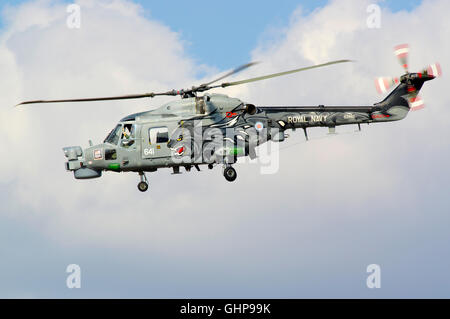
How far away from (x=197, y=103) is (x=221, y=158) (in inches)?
130

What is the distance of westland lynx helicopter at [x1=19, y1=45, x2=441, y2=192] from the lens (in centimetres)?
3647

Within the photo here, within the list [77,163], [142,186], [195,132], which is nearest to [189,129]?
[195,132]

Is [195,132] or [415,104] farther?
[415,104]

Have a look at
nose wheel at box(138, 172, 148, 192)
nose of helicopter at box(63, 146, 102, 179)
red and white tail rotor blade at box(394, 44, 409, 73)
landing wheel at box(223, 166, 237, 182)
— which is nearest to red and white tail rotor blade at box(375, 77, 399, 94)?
red and white tail rotor blade at box(394, 44, 409, 73)

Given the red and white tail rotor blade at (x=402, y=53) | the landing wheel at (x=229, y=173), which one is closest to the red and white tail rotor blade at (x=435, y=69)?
the red and white tail rotor blade at (x=402, y=53)

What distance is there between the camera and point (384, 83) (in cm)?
3925

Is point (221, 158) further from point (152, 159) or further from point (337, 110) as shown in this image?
point (337, 110)

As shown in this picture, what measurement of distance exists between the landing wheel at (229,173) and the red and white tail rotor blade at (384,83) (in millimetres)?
10142

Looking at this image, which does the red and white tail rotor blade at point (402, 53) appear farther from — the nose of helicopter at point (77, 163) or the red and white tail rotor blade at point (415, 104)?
the nose of helicopter at point (77, 163)

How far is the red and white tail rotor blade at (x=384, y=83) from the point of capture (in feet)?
128

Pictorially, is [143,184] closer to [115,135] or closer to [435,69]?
[115,135]

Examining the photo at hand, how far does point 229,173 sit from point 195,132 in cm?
295

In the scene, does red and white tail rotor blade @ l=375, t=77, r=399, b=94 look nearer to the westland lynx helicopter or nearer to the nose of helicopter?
the westland lynx helicopter

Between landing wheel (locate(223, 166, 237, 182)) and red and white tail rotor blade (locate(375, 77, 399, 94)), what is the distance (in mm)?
10142
